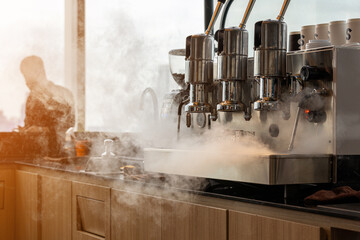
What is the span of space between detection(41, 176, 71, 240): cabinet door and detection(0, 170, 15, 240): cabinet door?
382 mm

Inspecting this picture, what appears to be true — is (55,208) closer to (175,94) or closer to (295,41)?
(175,94)

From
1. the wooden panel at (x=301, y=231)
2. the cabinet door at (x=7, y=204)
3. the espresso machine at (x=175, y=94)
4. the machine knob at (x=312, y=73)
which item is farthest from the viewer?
the cabinet door at (x=7, y=204)

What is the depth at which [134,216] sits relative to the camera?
1768 millimetres

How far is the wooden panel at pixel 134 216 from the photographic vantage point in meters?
1.66

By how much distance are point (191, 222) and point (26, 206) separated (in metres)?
1.46

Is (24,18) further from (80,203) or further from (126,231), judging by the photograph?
(126,231)

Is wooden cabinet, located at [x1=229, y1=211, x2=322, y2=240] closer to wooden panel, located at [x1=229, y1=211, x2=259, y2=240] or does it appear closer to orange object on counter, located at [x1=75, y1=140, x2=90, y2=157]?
wooden panel, located at [x1=229, y1=211, x2=259, y2=240]

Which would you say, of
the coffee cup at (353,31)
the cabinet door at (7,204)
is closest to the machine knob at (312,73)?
the coffee cup at (353,31)

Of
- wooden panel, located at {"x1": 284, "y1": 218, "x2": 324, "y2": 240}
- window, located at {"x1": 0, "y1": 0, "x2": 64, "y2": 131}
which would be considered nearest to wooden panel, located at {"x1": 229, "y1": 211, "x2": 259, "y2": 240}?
wooden panel, located at {"x1": 284, "y1": 218, "x2": 324, "y2": 240}

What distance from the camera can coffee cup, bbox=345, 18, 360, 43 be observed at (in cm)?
153

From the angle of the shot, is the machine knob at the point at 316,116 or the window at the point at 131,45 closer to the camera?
the machine knob at the point at 316,116

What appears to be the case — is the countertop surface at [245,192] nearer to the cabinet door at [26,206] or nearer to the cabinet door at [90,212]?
the cabinet door at [90,212]

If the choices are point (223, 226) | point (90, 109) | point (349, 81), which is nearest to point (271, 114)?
point (349, 81)

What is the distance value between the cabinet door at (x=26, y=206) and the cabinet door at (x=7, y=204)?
0.03m
